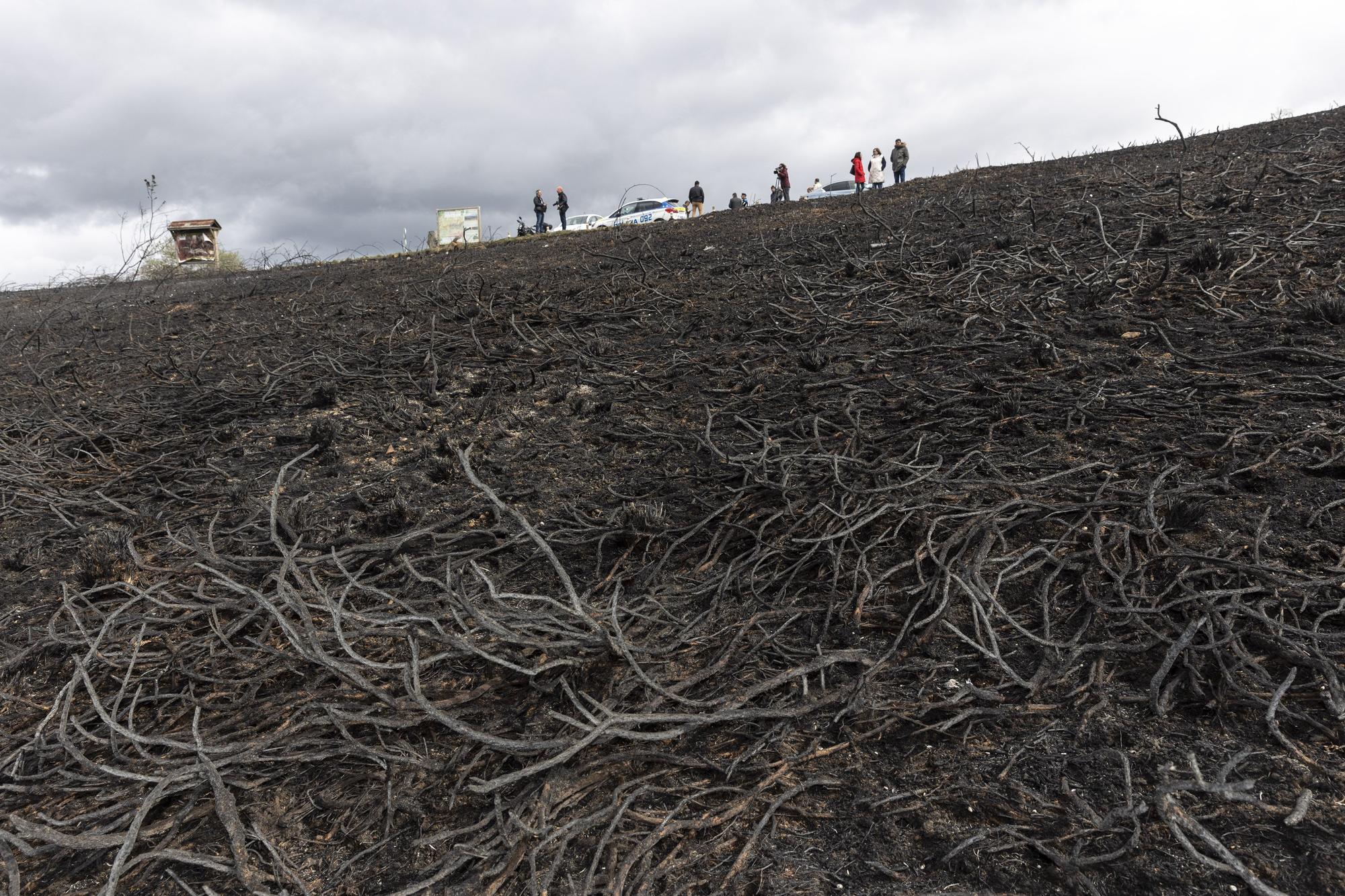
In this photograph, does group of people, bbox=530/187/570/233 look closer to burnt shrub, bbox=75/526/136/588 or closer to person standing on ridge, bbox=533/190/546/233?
person standing on ridge, bbox=533/190/546/233

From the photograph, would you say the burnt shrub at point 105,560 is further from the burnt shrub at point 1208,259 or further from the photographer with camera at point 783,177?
the photographer with camera at point 783,177

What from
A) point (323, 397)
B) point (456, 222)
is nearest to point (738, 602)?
point (323, 397)

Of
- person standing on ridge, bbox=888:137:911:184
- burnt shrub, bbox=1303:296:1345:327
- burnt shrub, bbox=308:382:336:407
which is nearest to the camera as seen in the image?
burnt shrub, bbox=1303:296:1345:327

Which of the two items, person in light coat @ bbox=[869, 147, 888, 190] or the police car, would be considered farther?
the police car

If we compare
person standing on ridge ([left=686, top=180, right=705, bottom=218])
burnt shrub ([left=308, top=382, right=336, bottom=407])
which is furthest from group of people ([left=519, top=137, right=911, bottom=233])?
burnt shrub ([left=308, top=382, right=336, bottom=407])

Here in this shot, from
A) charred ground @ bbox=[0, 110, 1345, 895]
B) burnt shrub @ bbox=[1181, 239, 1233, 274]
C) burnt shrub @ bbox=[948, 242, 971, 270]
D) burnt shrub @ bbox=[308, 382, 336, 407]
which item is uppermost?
burnt shrub @ bbox=[948, 242, 971, 270]

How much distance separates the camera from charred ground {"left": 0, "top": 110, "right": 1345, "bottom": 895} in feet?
6.17

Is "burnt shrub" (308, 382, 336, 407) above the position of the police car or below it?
below

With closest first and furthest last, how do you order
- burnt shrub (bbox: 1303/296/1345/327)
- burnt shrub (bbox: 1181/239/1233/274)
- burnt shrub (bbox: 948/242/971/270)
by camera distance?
1. burnt shrub (bbox: 1303/296/1345/327)
2. burnt shrub (bbox: 1181/239/1233/274)
3. burnt shrub (bbox: 948/242/971/270)

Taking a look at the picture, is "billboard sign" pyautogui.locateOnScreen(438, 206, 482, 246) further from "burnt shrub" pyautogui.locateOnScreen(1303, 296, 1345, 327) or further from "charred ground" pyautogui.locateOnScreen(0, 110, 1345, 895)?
"burnt shrub" pyautogui.locateOnScreen(1303, 296, 1345, 327)

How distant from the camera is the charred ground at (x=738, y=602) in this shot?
6.17 feet

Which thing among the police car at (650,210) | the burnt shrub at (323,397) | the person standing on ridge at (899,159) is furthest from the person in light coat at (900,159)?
the burnt shrub at (323,397)

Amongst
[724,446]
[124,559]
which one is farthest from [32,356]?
[724,446]

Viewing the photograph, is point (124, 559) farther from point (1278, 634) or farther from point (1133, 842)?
point (1278, 634)
